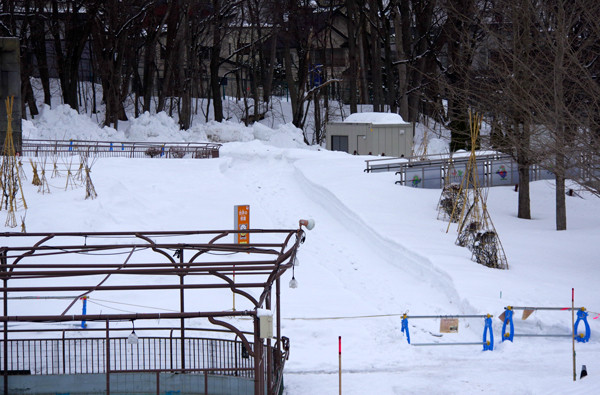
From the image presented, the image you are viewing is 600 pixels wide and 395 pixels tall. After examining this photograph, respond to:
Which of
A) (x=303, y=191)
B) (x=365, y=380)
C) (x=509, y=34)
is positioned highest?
(x=509, y=34)

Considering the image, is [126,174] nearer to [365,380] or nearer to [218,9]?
[365,380]

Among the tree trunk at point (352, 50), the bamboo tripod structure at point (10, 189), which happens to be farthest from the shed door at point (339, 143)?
the bamboo tripod structure at point (10, 189)

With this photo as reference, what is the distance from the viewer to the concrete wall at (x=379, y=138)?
41938 millimetres

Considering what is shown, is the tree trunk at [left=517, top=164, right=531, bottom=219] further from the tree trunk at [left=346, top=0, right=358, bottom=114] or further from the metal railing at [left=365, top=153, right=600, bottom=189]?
the tree trunk at [left=346, top=0, right=358, bottom=114]

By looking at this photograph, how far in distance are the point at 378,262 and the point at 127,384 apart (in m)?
10.7

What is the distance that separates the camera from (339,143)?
44.5 metres

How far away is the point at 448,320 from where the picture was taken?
13.3 meters

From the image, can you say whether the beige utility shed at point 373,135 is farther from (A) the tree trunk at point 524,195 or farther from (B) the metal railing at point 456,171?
(A) the tree trunk at point 524,195

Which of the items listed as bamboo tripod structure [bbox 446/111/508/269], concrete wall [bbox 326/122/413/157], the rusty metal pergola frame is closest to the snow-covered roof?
concrete wall [bbox 326/122/413/157]

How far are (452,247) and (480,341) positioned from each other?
6632 millimetres

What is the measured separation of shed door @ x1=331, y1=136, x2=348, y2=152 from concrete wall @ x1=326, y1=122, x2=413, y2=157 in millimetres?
293

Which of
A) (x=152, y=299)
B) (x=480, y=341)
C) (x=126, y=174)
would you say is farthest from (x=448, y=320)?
(x=126, y=174)

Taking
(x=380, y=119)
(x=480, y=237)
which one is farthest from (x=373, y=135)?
(x=480, y=237)

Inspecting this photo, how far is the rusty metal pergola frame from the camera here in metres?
8.91
